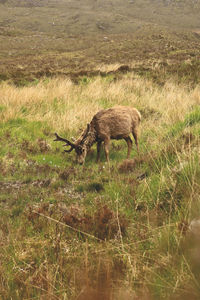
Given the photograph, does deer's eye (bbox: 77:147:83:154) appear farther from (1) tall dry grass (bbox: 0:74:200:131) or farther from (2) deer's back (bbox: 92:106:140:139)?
(1) tall dry grass (bbox: 0:74:200:131)

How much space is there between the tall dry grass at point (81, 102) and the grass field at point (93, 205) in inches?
1.7

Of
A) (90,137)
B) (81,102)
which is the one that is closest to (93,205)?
(90,137)

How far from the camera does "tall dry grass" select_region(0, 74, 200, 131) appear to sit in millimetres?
8242

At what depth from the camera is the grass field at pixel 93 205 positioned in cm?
166

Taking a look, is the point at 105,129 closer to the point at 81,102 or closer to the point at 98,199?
the point at 98,199

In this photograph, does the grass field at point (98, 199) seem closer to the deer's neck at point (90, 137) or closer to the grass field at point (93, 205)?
the grass field at point (93, 205)

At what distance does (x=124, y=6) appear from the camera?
135 m

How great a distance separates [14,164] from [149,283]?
5088mm

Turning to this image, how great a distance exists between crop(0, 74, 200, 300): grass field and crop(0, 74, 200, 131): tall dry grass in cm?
4

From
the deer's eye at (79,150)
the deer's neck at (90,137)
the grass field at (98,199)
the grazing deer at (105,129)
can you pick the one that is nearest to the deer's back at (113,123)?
the grazing deer at (105,129)

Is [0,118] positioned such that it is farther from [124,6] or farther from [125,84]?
[124,6]

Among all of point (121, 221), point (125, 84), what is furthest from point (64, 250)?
point (125, 84)

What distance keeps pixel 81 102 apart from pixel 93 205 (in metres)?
7.16

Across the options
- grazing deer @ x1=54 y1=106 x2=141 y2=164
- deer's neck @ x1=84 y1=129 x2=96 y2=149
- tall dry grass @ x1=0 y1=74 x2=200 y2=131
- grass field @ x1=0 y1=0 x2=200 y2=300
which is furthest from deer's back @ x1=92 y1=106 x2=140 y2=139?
tall dry grass @ x1=0 y1=74 x2=200 y2=131
